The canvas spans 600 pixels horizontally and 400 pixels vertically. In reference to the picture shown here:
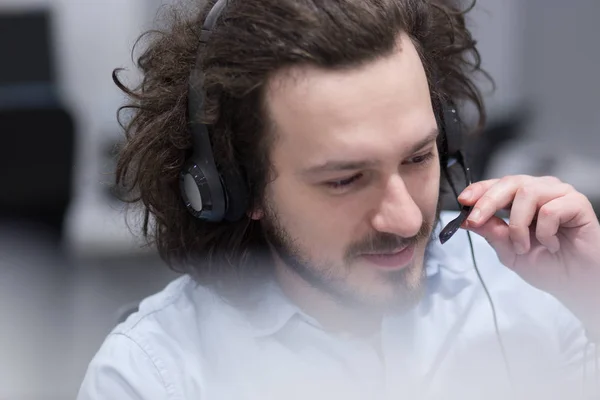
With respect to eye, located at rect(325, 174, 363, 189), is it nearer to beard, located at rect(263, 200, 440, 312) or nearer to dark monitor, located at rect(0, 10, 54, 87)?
beard, located at rect(263, 200, 440, 312)

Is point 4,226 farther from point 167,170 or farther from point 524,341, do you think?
point 524,341

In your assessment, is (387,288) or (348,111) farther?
(387,288)

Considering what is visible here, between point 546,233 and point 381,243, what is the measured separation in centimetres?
26

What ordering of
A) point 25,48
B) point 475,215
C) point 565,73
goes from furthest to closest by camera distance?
point 565,73 → point 25,48 → point 475,215

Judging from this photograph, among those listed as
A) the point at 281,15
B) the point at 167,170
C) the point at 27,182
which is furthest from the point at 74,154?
the point at 281,15

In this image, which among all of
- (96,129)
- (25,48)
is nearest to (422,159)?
(96,129)

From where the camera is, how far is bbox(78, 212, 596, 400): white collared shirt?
1.07 m

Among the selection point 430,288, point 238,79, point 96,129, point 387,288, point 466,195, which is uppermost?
point 238,79

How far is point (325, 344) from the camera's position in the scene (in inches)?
45.6

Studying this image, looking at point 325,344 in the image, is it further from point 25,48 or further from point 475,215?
point 25,48

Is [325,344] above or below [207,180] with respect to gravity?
below

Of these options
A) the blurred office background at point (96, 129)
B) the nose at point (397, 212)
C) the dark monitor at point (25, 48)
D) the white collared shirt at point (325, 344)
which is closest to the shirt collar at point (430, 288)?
the white collared shirt at point (325, 344)

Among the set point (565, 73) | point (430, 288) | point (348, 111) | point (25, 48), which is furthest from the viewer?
point (565, 73)

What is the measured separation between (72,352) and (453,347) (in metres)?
1.21
